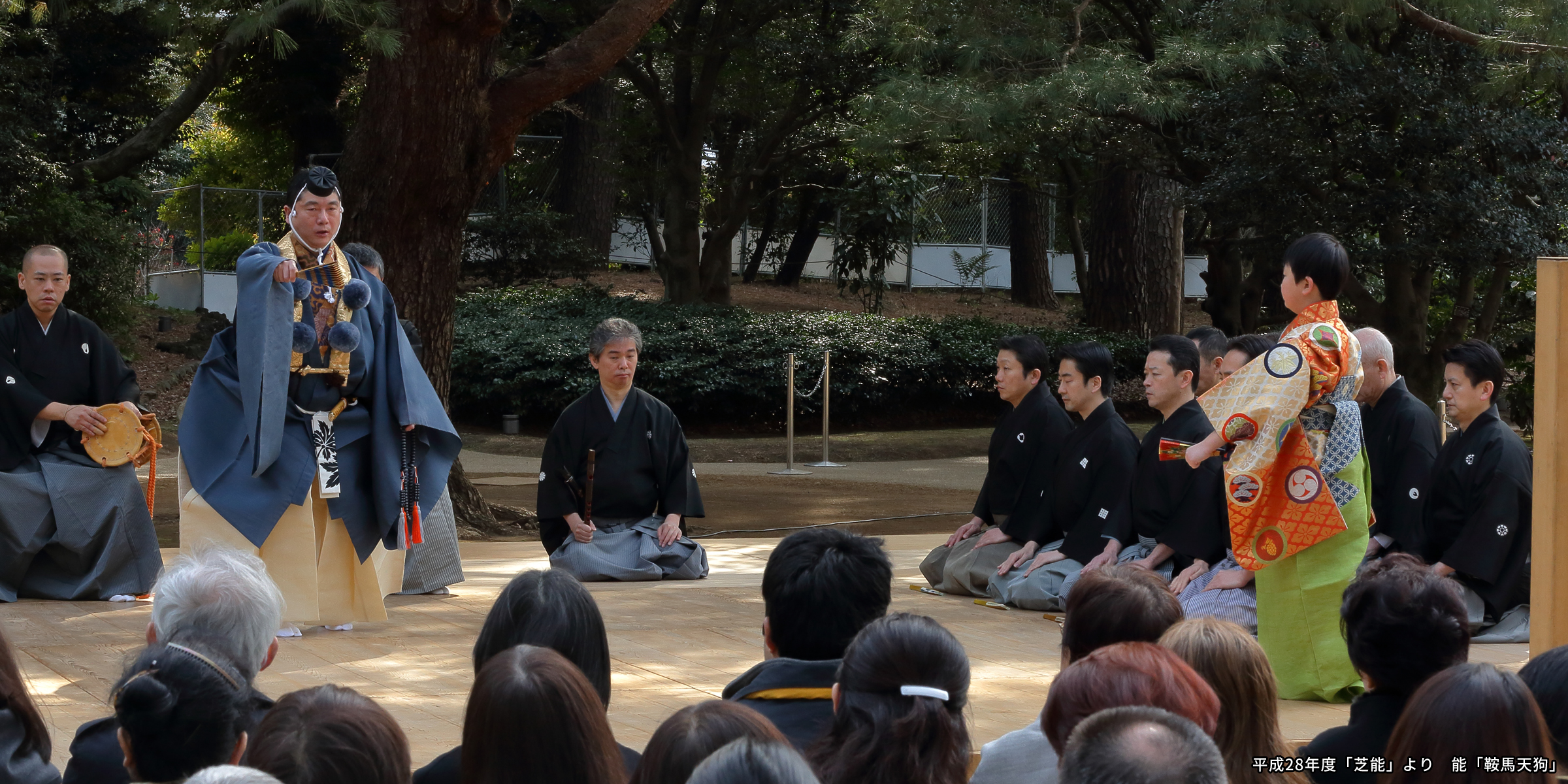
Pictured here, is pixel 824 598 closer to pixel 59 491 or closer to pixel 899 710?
pixel 899 710

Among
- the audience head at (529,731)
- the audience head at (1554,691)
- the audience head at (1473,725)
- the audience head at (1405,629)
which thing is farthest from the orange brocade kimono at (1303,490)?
the audience head at (529,731)

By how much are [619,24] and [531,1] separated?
307 inches

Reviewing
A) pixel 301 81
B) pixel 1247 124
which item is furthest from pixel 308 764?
pixel 301 81

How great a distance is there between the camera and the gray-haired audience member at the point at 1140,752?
60.7 inches

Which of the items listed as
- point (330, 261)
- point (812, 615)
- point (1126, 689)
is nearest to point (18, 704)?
point (812, 615)

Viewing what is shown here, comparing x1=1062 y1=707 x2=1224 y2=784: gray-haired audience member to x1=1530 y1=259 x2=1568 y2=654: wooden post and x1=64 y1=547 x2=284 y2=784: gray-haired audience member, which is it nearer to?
x1=64 y1=547 x2=284 y2=784: gray-haired audience member

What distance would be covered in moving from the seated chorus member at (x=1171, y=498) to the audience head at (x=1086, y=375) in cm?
24

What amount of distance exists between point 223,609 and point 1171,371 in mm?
3681

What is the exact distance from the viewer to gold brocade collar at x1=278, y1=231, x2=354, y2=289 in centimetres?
489

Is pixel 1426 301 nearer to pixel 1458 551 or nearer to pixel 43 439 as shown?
pixel 1458 551

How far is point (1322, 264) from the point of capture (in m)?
4.00

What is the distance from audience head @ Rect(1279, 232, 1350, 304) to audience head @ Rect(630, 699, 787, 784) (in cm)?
274

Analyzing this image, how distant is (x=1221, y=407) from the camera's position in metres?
4.03

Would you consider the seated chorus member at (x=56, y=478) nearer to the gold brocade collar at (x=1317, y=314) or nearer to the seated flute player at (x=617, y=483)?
the seated flute player at (x=617, y=483)
